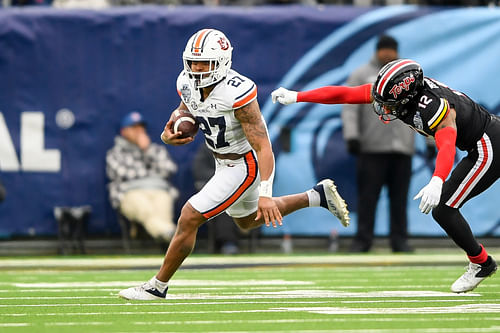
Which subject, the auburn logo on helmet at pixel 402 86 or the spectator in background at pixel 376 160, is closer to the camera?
the auburn logo on helmet at pixel 402 86

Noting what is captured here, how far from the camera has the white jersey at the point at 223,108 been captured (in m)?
6.73

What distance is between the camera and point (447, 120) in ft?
20.9

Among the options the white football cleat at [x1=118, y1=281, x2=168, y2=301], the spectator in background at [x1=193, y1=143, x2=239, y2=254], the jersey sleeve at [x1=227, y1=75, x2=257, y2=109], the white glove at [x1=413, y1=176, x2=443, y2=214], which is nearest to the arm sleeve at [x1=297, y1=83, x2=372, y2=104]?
the jersey sleeve at [x1=227, y1=75, x2=257, y2=109]

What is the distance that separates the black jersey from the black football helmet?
0.25 ft

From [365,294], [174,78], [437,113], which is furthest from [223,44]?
[174,78]

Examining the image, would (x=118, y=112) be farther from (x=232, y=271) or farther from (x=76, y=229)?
(x=232, y=271)

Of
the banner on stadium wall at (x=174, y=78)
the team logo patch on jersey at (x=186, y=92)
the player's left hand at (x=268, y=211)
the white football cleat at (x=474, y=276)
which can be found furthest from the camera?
the banner on stadium wall at (x=174, y=78)

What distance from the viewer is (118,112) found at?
12.0 metres

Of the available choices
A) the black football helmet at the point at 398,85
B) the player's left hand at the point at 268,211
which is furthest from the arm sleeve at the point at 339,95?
the player's left hand at the point at 268,211

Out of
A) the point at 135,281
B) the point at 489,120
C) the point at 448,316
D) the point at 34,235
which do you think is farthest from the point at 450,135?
the point at 34,235

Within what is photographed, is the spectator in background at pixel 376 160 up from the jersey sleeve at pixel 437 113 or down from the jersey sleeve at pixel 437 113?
down

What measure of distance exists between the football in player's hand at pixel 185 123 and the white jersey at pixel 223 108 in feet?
0.14

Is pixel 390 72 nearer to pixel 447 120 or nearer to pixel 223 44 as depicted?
pixel 447 120

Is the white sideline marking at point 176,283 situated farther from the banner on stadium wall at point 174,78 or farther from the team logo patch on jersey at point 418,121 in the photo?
the banner on stadium wall at point 174,78
